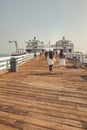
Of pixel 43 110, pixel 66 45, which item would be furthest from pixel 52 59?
pixel 66 45

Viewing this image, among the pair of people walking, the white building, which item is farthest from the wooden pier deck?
the white building

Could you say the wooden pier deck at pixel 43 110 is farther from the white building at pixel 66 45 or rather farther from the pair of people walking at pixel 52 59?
the white building at pixel 66 45

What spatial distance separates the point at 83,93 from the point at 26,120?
334 cm

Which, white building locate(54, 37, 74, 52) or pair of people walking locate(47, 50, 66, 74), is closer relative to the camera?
pair of people walking locate(47, 50, 66, 74)

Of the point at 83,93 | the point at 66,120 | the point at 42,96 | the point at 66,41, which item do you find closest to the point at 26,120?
the point at 66,120

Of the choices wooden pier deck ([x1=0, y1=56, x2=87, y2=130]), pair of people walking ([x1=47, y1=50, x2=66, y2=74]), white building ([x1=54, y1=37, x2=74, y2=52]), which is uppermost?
white building ([x1=54, y1=37, x2=74, y2=52])

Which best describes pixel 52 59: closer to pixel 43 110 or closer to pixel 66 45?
pixel 43 110

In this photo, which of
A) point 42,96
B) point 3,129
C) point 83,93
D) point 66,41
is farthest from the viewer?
point 66,41

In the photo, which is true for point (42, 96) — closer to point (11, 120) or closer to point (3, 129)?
point (11, 120)

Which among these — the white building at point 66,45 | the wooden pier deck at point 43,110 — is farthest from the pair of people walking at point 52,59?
the white building at point 66,45

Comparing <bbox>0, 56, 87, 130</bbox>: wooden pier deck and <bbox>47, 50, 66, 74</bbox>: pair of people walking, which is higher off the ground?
<bbox>47, 50, 66, 74</bbox>: pair of people walking

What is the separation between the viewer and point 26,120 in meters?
4.13

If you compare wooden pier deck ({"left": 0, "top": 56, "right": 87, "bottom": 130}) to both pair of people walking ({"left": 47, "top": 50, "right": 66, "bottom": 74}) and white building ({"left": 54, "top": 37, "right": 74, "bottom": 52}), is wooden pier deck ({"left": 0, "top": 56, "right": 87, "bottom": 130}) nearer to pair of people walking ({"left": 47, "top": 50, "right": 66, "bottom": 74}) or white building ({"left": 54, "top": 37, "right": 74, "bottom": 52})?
pair of people walking ({"left": 47, "top": 50, "right": 66, "bottom": 74})

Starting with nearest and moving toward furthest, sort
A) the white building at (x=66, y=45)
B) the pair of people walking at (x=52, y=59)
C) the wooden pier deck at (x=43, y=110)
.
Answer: the wooden pier deck at (x=43, y=110) < the pair of people walking at (x=52, y=59) < the white building at (x=66, y=45)
